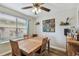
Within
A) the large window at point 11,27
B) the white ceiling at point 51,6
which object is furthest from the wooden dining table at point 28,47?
the white ceiling at point 51,6

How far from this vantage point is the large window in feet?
3.60

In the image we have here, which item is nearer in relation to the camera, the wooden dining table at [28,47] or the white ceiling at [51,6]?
the white ceiling at [51,6]

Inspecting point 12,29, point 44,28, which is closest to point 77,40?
point 44,28

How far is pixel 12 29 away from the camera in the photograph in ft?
3.77

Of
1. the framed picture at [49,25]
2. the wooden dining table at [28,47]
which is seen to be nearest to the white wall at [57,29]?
the framed picture at [49,25]

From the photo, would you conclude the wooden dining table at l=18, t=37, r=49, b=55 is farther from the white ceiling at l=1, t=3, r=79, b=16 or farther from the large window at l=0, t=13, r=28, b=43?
the white ceiling at l=1, t=3, r=79, b=16

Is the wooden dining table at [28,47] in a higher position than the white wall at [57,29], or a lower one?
lower

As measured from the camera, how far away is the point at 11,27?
1.15 meters

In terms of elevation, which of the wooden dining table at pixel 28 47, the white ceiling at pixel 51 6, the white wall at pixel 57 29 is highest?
the white ceiling at pixel 51 6

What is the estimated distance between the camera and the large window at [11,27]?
110 cm

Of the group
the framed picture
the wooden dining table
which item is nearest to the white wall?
the framed picture

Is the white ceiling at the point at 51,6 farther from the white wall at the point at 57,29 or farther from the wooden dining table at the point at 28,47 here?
the wooden dining table at the point at 28,47

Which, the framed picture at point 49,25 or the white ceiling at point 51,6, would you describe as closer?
the white ceiling at point 51,6

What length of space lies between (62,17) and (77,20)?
206mm
